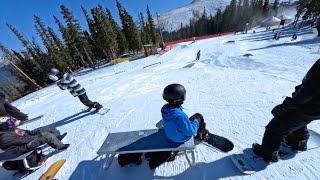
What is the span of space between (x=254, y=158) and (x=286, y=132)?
1.00 metres

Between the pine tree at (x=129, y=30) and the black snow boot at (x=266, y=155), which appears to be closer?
Answer: the black snow boot at (x=266, y=155)

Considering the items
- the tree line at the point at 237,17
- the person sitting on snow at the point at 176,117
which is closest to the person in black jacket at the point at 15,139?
the person sitting on snow at the point at 176,117

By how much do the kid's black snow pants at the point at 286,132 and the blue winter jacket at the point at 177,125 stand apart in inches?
44.2

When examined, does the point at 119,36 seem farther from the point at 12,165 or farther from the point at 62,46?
the point at 12,165

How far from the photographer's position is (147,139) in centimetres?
352

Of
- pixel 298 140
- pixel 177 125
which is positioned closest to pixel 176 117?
pixel 177 125

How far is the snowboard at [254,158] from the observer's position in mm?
3153

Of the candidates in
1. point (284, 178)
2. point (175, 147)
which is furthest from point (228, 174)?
point (175, 147)

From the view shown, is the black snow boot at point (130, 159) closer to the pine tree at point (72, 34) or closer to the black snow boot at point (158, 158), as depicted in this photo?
the black snow boot at point (158, 158)

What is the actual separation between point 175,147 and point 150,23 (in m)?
54.9

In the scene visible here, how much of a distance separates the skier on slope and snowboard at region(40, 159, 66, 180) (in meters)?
4.05

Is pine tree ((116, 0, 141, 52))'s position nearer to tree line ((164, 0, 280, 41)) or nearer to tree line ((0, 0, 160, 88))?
tree line ((0, 0, 160, 88))

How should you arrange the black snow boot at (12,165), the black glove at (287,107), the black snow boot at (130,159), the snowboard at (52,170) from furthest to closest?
1. the black snow boot at (12,165)
2. the snowboard at (52,170)
3. the black snow boot at (130,159)
4. the black glove at (287,107)

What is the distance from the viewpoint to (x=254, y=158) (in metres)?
3.36
